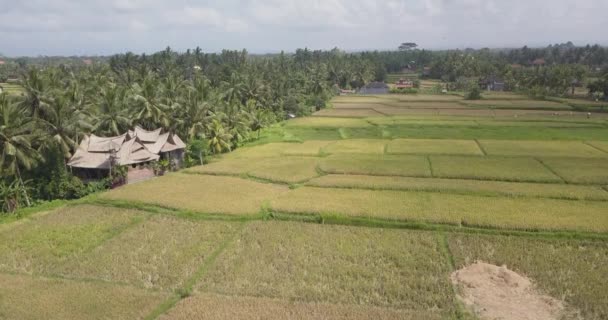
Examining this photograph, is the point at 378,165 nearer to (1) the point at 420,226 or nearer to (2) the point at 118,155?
(1) the point at 420,226

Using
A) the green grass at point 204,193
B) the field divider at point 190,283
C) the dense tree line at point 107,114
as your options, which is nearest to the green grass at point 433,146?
the green grass at point 204,193

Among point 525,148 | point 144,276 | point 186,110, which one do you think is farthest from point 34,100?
point 525,148

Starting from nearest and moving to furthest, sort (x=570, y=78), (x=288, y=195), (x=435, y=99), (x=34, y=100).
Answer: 1. (x=288, y=195)
2. (x=34, y=100)
3. (x=435, y=99)
4. (x=570, y=78)

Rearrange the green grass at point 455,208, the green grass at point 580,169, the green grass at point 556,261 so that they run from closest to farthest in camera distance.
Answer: the green grass at point 556,261 → the green grass at point 455,208 → the green grass at point 580,169

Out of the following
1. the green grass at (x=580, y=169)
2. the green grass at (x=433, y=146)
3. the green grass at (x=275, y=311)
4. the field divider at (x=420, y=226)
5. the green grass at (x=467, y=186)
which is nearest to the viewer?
the green grass at (x=275, y=311)

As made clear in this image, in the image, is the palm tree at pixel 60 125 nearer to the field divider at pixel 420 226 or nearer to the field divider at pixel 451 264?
the field divider at pixel 420 226

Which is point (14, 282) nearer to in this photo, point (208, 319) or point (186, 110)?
point (208, 319)

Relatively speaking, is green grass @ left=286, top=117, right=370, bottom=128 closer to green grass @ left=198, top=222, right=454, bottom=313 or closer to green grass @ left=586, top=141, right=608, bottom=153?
green grass @ left=586, top=141, right=608, bottom=153
